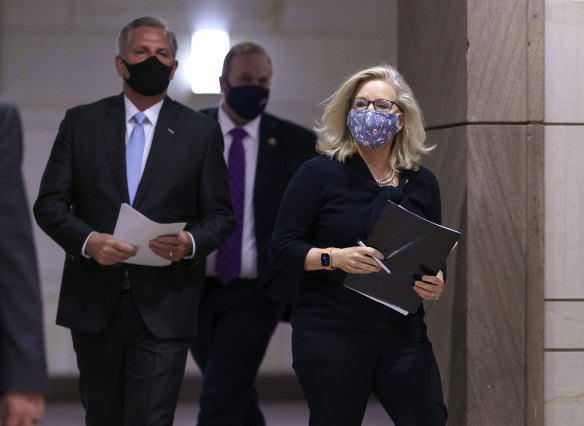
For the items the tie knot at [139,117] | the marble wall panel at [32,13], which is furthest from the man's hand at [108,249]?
the marble wall panel at [32,13]

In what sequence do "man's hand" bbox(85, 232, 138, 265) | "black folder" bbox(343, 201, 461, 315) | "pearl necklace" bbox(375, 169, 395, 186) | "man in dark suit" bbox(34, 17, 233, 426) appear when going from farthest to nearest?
"man in dark suit" bbox(34, 17, 233, 426) < "man's hand" bbox(85, 232, 138, 265) < "pearl necklace" bbox(375, 169, 395, 186) < "black folder" bbox(343, 201, 461, 315)

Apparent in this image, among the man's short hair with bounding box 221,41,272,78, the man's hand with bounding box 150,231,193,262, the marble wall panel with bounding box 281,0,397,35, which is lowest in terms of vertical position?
the man's hand with bounding box 150,231,193,262

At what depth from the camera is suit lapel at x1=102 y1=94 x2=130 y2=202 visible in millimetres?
3984

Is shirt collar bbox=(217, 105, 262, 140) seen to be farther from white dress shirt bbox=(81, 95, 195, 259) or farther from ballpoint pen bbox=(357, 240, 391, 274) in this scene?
ballpoint pen bbox=(357, 240, 391, 274)

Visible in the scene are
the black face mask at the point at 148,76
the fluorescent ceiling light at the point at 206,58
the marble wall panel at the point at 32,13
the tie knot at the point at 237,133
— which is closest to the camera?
the black face mask at the point at 148,76

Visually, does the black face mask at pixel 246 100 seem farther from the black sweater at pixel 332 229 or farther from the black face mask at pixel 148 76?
the black sweater at pixel 332 229

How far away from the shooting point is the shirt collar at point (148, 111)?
4121 mm

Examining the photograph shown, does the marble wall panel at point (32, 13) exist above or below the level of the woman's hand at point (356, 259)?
above

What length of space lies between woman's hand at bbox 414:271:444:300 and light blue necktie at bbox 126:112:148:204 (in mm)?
1196

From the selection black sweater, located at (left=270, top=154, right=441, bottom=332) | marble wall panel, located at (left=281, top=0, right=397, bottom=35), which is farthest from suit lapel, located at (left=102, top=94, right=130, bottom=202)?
marble wall panel, located at (left=281, top=0, right=397, bottom=35)

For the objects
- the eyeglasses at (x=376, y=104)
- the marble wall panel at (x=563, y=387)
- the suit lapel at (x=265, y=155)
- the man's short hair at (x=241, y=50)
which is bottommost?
the marble wall panel at (x=563, y=387)

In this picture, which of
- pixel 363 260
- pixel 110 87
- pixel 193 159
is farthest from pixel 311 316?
pixel 110 87

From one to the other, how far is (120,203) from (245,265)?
112 cm

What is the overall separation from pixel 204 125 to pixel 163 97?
21cm
